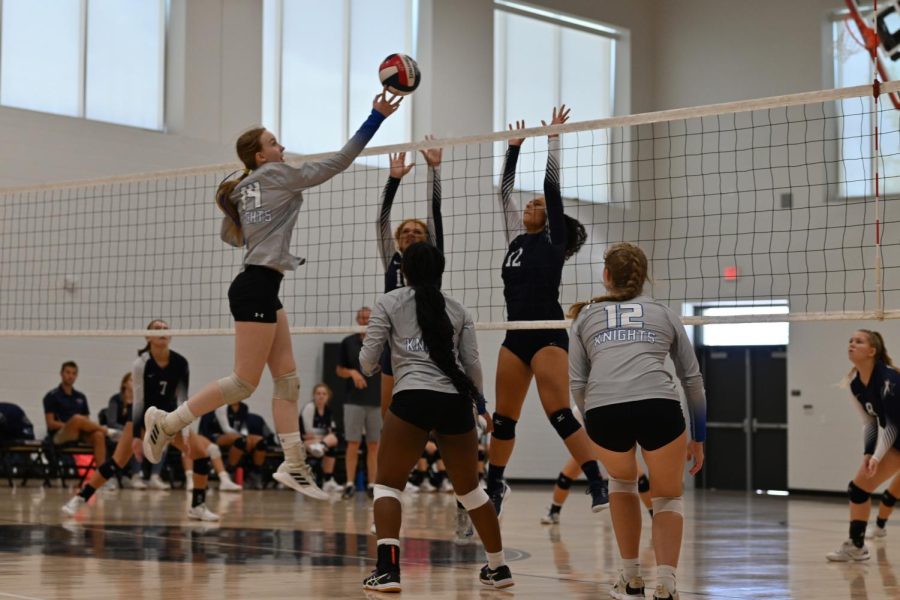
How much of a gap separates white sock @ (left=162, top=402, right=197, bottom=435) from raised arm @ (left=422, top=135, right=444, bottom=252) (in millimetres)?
1702

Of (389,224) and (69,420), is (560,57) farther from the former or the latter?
(389,224)

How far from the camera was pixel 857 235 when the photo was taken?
1711 cm

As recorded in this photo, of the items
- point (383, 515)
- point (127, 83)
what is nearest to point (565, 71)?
point (127, 83)

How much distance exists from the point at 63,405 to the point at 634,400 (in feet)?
35.4

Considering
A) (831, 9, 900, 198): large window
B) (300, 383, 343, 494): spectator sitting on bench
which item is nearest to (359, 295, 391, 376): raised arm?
(300, 383, 343, 494): spectator sitting on bench

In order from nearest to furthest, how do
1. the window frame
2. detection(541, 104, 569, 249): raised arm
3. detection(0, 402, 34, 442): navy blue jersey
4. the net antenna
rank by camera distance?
1. detection(541, 104, 569, 249): raised arm
2. the net antenna
3. detection(0, 402, 34, 442): navy blue jersey
4. the window frame

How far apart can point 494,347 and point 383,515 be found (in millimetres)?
13390

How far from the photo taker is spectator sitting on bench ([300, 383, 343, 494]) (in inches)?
585

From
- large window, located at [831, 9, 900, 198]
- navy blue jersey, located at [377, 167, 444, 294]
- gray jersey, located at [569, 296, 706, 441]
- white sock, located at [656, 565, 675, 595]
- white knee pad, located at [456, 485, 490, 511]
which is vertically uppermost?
large window, located at [831, 9, 900, 198]

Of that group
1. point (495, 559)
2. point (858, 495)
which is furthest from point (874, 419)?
point (495, 559)

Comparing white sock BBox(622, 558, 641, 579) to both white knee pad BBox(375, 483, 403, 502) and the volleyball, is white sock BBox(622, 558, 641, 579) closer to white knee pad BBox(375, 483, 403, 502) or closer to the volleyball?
white knee pad BBox(375, 483, 403, 502)

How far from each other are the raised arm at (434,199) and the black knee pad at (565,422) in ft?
3.92

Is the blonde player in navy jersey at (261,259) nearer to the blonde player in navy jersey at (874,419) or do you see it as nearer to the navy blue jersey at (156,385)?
the navy blue jersey at (156,385)

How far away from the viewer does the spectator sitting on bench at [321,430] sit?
48.8 ft
